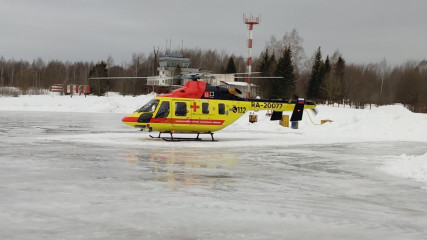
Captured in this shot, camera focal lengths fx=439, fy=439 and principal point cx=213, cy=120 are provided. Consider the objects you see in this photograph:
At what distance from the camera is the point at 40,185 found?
8555mm

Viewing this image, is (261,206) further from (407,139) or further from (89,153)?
(407,139)

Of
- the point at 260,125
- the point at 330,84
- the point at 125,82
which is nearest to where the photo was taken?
the point at 260,125

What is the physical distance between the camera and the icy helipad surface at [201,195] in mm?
5852

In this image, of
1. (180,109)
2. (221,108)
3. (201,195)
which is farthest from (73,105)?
(201,195)

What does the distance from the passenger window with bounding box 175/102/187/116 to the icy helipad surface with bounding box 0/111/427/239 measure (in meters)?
3.60

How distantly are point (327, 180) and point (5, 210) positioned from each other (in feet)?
22.3

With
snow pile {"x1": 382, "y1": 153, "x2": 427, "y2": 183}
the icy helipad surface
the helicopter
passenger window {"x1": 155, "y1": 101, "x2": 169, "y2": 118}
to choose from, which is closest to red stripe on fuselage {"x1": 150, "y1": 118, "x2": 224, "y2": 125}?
the helicopter

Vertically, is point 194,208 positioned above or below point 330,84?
below

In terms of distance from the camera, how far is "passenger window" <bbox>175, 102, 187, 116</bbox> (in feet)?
60.6

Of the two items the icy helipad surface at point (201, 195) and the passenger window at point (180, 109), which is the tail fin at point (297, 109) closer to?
the passenger window at point (180, 109)

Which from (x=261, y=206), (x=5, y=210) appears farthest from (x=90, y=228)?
(x=261, y=206)

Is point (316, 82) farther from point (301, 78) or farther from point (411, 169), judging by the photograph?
point (411, 169)

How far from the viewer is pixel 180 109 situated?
730 inches

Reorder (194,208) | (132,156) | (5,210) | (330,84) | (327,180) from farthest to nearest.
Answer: (330,84), (132,156), (327,180), (194,208), (5,210)
